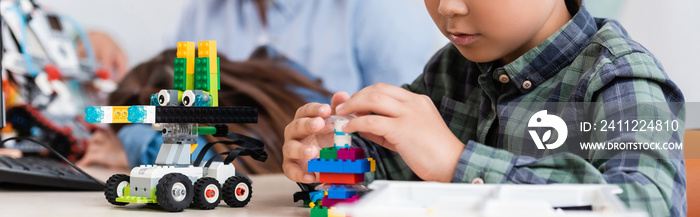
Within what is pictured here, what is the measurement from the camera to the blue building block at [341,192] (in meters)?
0.64

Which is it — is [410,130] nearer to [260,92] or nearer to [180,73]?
[180,73]

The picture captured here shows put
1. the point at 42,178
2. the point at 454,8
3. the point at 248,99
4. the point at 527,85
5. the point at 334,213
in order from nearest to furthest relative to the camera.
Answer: the point at 334,213 < the point at 454,8 < the point at 527,85 < the point at 42,178 < the point at 248,99

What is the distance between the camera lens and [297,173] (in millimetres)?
766

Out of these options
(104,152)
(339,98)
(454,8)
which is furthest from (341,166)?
(104,152)

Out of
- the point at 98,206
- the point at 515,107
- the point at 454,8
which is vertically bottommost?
the point at 98,206

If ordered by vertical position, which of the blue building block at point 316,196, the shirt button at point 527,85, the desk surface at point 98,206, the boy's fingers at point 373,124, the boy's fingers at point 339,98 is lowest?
the desk surface at point 98,206

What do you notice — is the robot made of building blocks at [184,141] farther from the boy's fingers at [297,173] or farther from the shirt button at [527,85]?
the shirt button at [527,85]

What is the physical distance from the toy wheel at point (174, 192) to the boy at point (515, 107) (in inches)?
4.7

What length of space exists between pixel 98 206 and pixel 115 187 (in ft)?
0.13

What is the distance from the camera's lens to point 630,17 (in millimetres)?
1328

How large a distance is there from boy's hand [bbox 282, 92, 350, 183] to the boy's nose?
5.4 inches

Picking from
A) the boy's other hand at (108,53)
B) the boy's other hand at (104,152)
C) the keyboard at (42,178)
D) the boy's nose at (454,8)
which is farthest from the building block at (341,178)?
the boy's other hand at (108,53)

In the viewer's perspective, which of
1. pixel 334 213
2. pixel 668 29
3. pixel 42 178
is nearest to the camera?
pixel 334 213

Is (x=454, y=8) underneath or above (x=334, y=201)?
above
